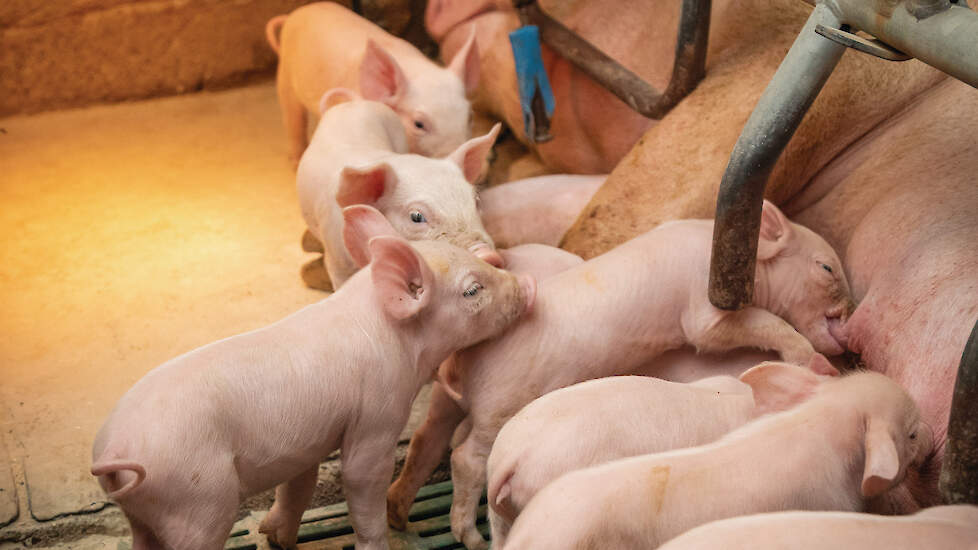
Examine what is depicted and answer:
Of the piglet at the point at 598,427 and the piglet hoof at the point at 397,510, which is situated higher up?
the piglet at the point at 598,427

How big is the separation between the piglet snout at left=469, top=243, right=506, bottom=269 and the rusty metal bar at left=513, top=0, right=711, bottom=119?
35.1 inches

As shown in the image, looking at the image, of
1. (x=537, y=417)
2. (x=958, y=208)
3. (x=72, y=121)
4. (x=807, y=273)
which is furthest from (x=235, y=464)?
(x=72, y=121)

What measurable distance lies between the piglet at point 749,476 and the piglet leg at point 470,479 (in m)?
0.63

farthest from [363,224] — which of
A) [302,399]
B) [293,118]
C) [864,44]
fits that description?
[293,118]

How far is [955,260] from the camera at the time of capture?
7.13 feet

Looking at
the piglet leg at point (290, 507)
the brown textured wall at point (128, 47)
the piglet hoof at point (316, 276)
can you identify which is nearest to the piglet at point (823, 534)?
the piglet leg at point (290, 507)

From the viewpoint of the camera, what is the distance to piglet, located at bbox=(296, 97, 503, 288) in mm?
2482

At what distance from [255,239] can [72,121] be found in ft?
4.29

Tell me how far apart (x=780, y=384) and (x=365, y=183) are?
111 cm

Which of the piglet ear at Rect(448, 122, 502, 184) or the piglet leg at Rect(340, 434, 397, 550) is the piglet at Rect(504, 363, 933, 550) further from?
the piglet ear at Rect(448, 122, 502, 184)

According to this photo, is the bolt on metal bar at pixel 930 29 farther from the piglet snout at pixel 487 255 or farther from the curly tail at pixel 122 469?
the curly tail at pixel 122 469

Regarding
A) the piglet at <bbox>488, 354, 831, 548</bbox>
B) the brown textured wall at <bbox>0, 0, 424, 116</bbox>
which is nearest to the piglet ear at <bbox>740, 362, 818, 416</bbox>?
the piglet at <bbox>488, 354, 831, 548</bbox>

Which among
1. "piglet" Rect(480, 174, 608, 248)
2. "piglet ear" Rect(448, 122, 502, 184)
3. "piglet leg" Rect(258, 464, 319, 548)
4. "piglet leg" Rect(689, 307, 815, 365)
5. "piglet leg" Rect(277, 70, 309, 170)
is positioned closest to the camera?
"piglet leg" Rect(258, 464, 319, 548)

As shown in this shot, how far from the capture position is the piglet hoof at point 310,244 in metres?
3.30
